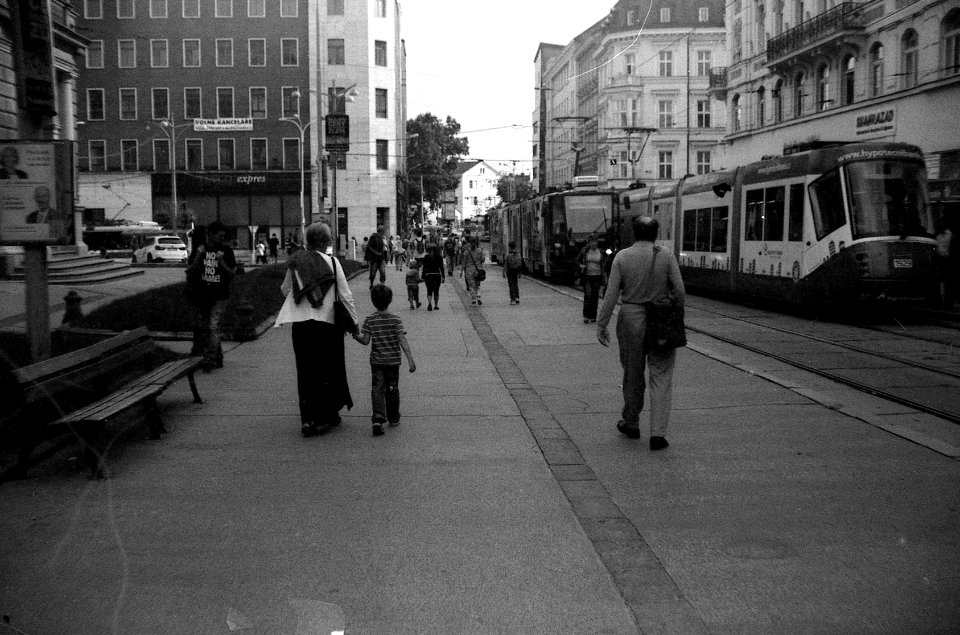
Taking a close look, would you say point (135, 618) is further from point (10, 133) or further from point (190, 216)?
point (190, 216)

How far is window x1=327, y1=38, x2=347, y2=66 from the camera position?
66312 millimetres

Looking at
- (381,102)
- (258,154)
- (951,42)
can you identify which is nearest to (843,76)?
Result: (951,42)

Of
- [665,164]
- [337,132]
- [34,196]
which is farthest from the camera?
[665,164]

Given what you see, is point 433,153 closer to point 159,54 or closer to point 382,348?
point 159,54

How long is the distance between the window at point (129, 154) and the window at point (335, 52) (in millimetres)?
13821

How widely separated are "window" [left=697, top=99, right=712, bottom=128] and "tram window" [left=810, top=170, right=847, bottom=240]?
56.2 m

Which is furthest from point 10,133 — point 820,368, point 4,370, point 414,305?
point 820,368

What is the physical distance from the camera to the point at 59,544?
555cm

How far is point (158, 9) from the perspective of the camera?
64875 millimetres

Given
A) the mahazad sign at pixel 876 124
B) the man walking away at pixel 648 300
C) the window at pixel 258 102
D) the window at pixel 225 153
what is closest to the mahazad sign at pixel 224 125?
the window at pixel 258 102

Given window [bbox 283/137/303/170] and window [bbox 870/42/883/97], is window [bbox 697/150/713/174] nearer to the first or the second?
window [bbox 283/137/303/170]

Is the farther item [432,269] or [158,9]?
[158,9]

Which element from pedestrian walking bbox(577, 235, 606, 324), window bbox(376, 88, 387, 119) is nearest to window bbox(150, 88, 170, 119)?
window bbox(376, 88, 387, 119)

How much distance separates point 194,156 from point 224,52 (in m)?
7.02
